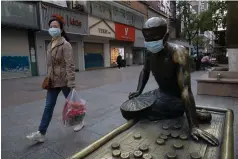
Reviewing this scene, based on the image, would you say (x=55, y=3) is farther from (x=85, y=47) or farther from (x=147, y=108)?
(x=147, y=108)

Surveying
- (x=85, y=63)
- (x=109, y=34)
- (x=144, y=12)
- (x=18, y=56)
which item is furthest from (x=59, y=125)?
(x=144, y=12)

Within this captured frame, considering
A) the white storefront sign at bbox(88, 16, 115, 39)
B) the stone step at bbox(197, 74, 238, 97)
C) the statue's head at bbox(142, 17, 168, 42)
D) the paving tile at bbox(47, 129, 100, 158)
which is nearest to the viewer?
the statue's head at bbox(142, 17, 168, 42)

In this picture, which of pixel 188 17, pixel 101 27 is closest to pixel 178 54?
pixel 101 27

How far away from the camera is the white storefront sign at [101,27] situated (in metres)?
19.7

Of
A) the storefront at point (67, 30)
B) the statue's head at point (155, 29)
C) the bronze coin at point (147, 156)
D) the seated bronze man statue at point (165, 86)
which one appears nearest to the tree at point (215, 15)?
the storefront at point (67, 30)

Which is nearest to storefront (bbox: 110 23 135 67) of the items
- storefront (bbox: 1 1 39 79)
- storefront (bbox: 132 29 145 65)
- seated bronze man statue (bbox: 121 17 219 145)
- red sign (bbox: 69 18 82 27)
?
storefront (bbox: 132 29 145 65)

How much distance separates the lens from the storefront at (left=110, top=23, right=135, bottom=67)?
2422 centimetres

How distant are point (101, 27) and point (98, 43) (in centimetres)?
220

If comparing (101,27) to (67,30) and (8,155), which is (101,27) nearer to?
(67,30)

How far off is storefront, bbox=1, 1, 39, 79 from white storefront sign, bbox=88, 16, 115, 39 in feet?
20.1

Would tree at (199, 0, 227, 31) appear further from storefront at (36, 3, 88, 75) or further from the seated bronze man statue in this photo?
the seated bronze man statue

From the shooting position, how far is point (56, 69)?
342 cm

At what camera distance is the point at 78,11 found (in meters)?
17.9

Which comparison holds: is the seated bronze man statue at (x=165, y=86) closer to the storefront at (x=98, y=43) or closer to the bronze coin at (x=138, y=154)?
the bronze coin at (x=138, y=154)
